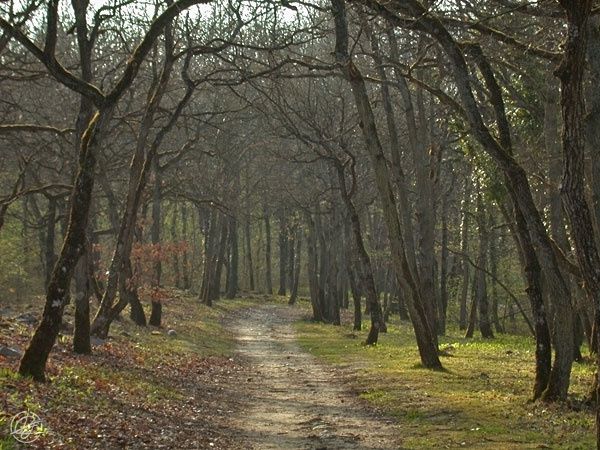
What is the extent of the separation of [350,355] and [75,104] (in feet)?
43.2

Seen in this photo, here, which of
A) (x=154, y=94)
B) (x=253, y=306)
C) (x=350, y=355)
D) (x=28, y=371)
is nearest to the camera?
(x=28, y=371)

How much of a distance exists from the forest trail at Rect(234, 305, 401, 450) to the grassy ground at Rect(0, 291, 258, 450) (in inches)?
22.6

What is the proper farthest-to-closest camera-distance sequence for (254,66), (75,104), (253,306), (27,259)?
(253,306), (27,259), (254,66), (75,104)

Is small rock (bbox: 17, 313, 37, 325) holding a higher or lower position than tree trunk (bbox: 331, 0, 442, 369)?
lower

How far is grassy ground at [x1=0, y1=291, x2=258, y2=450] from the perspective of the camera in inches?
386

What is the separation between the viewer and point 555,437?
1028 cm

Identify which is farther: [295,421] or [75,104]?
[75,104]

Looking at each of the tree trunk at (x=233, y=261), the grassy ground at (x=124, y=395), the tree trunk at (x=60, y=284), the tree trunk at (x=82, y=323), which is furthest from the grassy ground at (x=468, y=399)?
the tree trunk at (x=233, y=261)

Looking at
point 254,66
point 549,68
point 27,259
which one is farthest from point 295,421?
point 27,259

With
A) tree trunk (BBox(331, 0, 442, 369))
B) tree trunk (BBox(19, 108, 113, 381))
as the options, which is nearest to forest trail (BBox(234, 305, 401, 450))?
tree trunk (BBox(331, 0, 442, 369))

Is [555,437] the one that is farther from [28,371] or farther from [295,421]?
[28,371]

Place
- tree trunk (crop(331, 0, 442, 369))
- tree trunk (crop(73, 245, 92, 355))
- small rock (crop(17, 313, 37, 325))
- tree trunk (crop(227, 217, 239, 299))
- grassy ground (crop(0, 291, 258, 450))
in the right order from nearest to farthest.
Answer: grassy ground (crop(0, 291, 258, 450)) < tree trunk (crop(73, 245, 92, 355)) < tree trunk (crop(331, 0, 442, 369)) < small rock (crop(17, 313, 37, 325)) < tree trunk (crop(227, 217, 239, 299))

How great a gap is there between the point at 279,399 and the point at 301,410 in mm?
1544

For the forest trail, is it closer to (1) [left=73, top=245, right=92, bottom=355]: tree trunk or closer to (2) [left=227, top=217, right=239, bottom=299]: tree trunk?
(1) [left=73, top=245, right=92, bottom=355]: tree trunk
